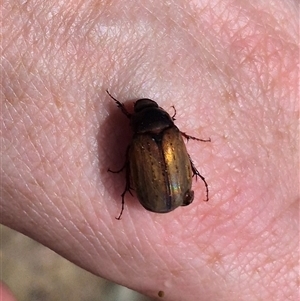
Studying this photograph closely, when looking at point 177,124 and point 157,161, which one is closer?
point 157,161

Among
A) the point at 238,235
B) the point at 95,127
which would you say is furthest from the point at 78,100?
the point at 238,235

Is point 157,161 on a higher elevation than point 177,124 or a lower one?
lower

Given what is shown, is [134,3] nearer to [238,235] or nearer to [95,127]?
[95,127]
